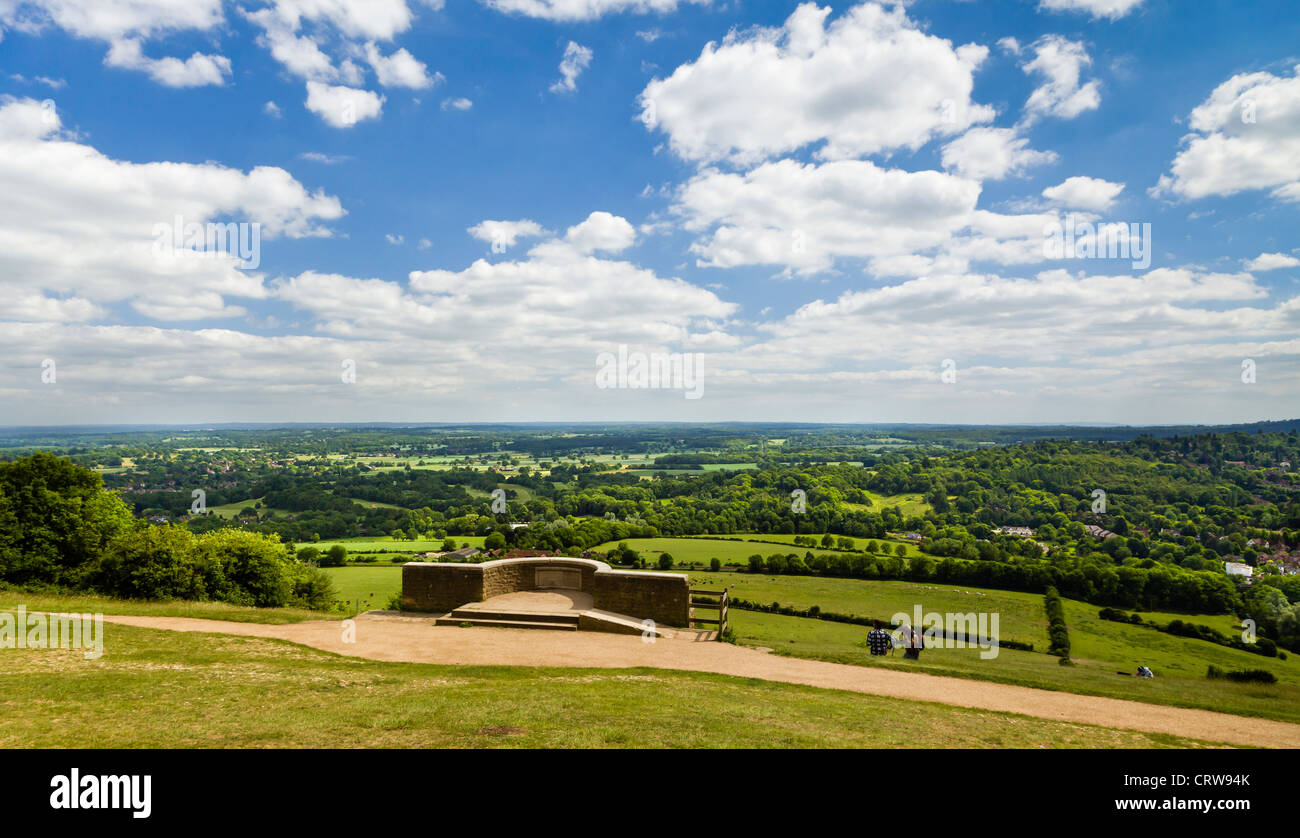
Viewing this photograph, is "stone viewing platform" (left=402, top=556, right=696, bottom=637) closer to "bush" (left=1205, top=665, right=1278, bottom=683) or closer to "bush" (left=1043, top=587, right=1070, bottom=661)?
"bush" (left=1205, top=665, right=1278, bottom=683)

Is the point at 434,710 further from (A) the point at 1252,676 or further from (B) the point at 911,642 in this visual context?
(A) the point at 1252,676

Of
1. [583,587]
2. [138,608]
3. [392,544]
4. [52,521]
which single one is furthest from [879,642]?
[392,544]

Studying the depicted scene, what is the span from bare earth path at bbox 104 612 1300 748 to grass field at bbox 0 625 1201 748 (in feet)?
2.67

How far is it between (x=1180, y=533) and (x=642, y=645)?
127590mm

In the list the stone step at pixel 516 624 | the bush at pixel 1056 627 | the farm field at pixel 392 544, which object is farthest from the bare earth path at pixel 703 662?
the farm field at pixel 392 544

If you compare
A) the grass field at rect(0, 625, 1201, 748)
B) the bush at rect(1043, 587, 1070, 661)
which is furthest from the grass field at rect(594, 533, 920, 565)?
the grass field at rect(0, 625, 1201, 748)

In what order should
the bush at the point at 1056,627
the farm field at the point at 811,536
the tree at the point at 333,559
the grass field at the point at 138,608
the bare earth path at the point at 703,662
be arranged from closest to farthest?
1. the bare earth path at the point at 703,662
2. the grass field at the point at 138,608
3. the bush at the point at 1056,627
4. the tree at the point at 333,559
5. the farm field at the point at 811,536

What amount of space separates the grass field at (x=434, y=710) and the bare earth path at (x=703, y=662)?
0.81 m

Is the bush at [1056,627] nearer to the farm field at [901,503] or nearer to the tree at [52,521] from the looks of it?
the tree at [52,521]

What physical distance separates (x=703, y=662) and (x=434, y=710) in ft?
21.2

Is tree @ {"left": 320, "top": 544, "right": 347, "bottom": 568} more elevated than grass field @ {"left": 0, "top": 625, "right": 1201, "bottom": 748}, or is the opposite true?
grass field @ {"left": 0, "top": 625, "right": 1201, "bottom": 748}

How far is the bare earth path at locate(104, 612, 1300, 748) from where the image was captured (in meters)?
9.43

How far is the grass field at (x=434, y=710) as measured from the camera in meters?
6.92
